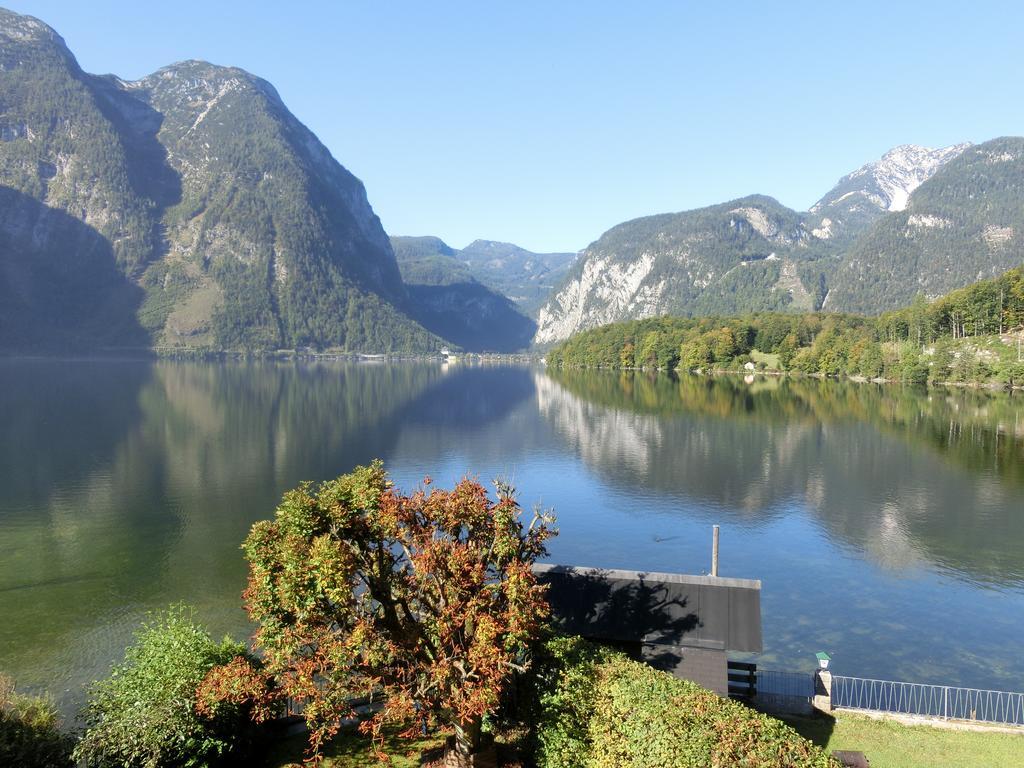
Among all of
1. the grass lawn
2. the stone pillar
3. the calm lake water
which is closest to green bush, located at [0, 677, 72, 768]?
the calm lake water

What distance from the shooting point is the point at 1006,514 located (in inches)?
2148

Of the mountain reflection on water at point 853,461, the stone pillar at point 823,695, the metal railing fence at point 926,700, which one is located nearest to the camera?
the stone pillar at point 823,695

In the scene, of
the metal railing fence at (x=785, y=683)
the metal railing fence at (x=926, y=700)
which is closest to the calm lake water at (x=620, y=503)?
the metal railing fence at (x=926, y=700)

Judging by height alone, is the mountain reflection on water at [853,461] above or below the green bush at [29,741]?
below

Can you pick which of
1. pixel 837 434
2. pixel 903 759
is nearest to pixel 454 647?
pixel 903 759

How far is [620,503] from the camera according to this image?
197 feet

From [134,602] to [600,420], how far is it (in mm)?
87083

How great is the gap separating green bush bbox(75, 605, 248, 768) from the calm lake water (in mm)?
9455

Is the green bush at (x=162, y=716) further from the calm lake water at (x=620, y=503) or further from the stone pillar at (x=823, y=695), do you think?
the stone pillar at (x=823, y=695)

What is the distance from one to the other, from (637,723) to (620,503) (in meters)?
45.4

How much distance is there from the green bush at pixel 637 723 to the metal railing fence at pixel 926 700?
13.7m

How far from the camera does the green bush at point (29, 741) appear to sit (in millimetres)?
15688

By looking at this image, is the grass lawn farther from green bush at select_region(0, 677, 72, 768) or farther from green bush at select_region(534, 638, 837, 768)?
green bush at select_region(0, 677, 72, 768)

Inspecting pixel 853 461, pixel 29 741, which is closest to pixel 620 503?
pixel 853 461
